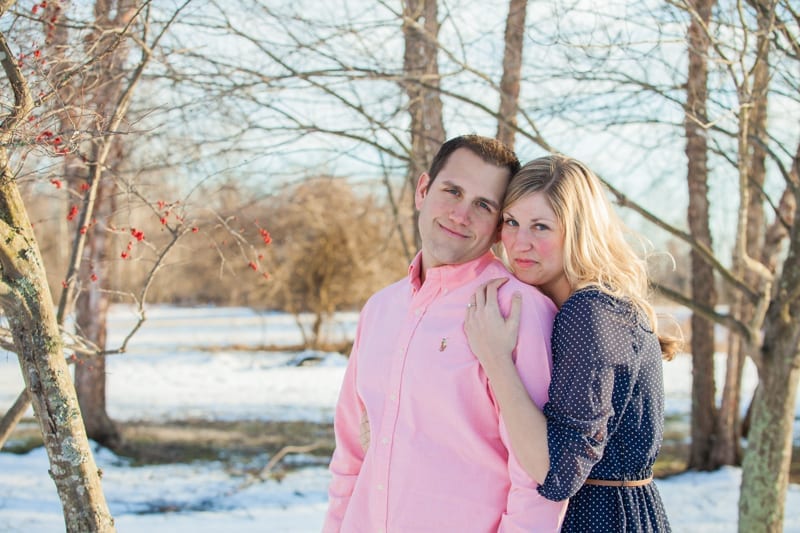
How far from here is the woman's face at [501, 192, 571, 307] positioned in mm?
1950

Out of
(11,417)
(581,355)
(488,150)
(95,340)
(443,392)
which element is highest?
(488,150)

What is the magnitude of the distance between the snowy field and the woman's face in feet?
7.02

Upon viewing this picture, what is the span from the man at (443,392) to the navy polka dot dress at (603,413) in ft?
0.24

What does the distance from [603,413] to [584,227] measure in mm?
490

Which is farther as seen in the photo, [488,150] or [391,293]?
[391,293]

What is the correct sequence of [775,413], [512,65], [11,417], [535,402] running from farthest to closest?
[512,65]
[775,413]
[11,417]
[535,402]

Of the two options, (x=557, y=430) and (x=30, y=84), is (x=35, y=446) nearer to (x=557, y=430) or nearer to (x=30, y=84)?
(x=30, y=84)

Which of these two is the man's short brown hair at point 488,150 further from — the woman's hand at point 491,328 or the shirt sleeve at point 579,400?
the shirt sleeve at point 579,400

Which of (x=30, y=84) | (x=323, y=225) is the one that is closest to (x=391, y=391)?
(x=30, y=84)

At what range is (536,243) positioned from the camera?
1966 mm

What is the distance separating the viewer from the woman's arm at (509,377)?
1713mm

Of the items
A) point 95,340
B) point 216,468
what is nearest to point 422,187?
point 216,468

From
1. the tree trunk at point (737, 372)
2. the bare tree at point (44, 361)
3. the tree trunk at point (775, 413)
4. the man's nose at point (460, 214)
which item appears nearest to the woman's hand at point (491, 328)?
the man's nose at point (460, 214)

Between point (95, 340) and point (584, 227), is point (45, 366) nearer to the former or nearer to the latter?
point (584, 227)
